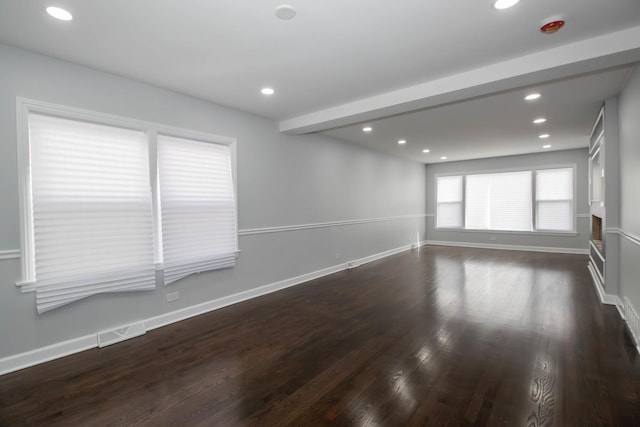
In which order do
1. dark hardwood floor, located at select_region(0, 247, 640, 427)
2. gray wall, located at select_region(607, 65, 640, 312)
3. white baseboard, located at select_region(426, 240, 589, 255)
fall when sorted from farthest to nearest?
white baseboard, located at select_region(426, 240, 589, 255) < gray wall, located at select_region(607, 65, 640, 312) < dark hardwood floor, located at select_region(0, 247, 640, 427)

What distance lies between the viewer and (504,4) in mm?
2008

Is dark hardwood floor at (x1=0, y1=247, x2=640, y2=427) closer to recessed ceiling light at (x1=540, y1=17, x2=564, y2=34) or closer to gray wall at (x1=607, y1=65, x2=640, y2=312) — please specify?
gray wall at (x1=607, y1=65, x2=640, y2=312)

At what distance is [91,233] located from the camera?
9.43 feet

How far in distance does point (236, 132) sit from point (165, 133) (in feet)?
3.17

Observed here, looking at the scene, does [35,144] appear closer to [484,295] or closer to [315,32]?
[315,32]

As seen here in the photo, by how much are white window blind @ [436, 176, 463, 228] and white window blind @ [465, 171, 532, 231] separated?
0.24m

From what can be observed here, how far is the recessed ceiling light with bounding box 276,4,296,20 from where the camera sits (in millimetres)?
2027

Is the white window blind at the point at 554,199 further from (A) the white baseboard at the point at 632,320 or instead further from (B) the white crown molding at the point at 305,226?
(A) the white baseboard at the point at 632,320

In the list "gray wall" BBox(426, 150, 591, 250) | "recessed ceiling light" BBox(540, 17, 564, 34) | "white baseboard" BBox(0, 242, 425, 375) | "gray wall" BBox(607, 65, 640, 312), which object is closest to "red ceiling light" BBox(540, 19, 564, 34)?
"recessed ceiling light" BBox(540, 17, 564, 34)

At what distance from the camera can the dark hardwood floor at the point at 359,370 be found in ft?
6.23

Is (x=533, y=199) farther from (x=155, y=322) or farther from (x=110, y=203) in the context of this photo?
(x=110, y=203)

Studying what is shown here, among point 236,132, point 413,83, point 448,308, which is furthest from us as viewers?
point 236,132

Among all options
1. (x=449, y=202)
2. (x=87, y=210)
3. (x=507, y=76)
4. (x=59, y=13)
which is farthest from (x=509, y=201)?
(x=59, y=13)

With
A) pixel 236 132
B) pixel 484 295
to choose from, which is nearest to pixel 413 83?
pixel 236 132
